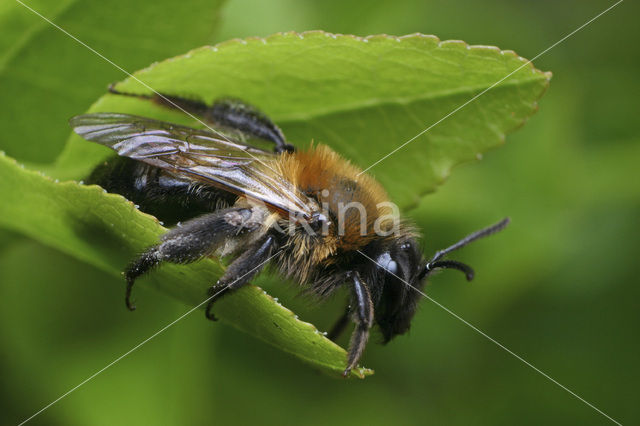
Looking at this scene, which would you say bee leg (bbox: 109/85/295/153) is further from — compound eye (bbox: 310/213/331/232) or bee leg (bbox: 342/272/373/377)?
bee leg (bbox: 342/272/373/377)

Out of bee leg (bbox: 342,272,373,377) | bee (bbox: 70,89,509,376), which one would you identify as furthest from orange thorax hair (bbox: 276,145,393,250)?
bee leg (bbox: 342,272,373,377)

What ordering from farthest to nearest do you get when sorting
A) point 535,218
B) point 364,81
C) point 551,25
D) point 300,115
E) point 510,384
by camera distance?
1. point 551,25
2. point 535,218
3. point 510,384
4. point 300,115
5. point 364,81

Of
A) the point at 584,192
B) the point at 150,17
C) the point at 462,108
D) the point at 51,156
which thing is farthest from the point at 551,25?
the point at 51,156

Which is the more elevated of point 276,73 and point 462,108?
point 462,108

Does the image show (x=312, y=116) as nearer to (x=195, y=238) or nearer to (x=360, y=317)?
(x=195, y=238)

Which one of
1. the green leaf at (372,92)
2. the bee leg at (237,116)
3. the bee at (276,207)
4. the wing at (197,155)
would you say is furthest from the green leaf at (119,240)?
the bee leg at (237,116)

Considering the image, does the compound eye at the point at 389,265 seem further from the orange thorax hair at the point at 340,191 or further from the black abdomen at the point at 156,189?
the black abdomen at the point at 156,189

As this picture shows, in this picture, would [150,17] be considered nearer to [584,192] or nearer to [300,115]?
[300,115]
